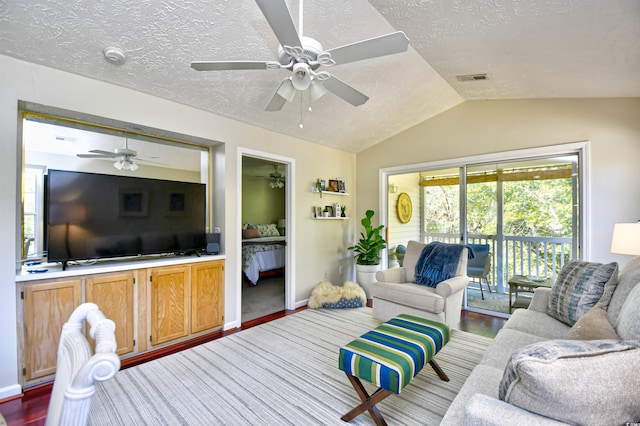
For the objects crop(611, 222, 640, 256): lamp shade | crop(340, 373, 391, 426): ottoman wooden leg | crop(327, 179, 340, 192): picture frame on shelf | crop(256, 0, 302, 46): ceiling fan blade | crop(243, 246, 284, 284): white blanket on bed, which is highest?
crop(256, 0, 302, 46): ceiling fan blade

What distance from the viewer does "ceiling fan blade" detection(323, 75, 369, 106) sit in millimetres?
2166

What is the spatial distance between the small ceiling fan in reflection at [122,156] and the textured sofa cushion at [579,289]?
13.4 ft

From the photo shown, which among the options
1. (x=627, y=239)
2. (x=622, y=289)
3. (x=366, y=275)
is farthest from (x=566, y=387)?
(x=366, y=275)

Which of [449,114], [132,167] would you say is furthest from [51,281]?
[449,114]

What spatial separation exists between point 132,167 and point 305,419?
2.87m

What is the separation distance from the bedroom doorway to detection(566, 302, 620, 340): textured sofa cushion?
3245mm

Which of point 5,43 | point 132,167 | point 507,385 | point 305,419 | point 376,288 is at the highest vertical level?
point 5,43

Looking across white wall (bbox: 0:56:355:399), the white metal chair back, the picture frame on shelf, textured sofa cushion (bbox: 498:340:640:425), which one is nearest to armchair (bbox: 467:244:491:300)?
white wall (bbox: 0:56:355:399)

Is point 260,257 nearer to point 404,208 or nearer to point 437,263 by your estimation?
point 404,208

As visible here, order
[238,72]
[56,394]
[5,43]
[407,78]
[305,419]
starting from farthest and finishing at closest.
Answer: [407,78] → [238,72] → [5,43] → [305,419] → [56,394]

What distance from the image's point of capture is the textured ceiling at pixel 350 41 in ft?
6.32

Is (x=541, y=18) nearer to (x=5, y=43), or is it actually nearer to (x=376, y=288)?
(x=376, y=288)

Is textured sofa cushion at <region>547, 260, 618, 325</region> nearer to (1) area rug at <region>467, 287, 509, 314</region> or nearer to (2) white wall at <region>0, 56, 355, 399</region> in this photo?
(1) area rug at <region>467, 287, 509, 314</region>

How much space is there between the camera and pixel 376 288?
3.46 meters
